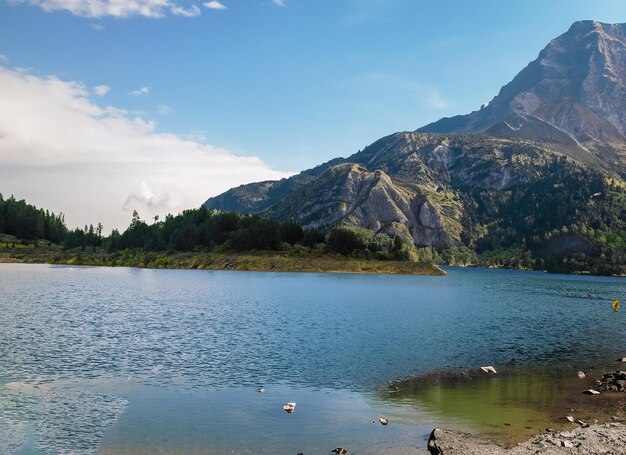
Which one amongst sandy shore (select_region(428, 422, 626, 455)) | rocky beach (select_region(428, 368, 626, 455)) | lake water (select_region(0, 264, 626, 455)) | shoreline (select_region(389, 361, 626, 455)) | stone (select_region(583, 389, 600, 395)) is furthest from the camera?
stone (select_region(583, 389, 600, 395))

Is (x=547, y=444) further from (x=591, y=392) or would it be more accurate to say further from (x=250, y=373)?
(x=250, y=373)

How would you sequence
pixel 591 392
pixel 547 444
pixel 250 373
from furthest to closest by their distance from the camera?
pixel 250 373 < pixel 591 392 < pixel 547 444

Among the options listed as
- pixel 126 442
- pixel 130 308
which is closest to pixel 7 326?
pixel 130 308

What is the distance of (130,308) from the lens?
80188 mm

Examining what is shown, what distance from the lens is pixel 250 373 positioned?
39.9m

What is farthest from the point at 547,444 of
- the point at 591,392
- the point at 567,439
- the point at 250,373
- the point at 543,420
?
the point at 250,373

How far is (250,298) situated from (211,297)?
882cm

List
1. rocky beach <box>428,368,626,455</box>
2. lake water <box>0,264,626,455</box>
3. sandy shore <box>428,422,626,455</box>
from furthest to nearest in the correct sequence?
lake water <box>0,264,626,455</box>, rocky beach <box>428,368,626,455</box>, sandy shore <box>428,422,626,455</box>

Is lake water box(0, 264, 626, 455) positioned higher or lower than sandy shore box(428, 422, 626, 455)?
lower

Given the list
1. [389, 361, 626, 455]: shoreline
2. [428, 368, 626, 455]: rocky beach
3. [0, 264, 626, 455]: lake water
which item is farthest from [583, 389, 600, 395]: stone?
[428, 368, 626, 455]: rocky beach

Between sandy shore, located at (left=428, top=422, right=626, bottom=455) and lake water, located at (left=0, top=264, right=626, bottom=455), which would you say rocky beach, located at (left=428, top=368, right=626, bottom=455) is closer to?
sandy shore, located at (left=428, top=422, right=626, bottom=455)

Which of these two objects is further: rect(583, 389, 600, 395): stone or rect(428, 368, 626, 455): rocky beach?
rect(583, 389, 600, 395): stone

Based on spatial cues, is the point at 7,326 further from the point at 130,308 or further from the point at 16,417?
the point at 16,417

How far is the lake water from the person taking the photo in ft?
84.1
